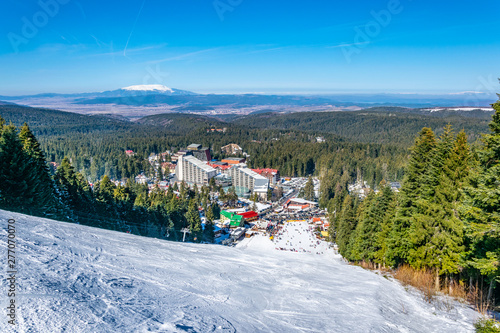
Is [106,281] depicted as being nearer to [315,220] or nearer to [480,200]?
[480,200]

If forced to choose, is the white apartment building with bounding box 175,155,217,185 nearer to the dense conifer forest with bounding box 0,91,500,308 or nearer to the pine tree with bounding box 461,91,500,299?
the dense conifer forest with bounding box 0,91,500,308

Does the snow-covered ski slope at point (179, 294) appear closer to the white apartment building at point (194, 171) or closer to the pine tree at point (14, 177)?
the pine tree at point (14, 177)

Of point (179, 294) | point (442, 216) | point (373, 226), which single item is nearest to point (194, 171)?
point (373, 226)

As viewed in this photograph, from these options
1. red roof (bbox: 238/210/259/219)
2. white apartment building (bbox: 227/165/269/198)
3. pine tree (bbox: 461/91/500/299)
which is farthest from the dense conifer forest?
white apartment building (bbox: 227/165/269/198)

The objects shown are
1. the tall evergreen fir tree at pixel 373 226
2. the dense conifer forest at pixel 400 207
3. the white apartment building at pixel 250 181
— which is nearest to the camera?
the dense conifer forest at pixel 400 207

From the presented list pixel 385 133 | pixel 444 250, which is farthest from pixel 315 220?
pixel 385 133

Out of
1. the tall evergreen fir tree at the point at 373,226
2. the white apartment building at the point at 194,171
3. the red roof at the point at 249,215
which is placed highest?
the tall evergreen fir tree at the point at 373,226

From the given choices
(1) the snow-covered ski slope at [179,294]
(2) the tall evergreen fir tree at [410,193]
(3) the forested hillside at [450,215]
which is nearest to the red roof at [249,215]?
(3) the forested hillside at [450,215]
